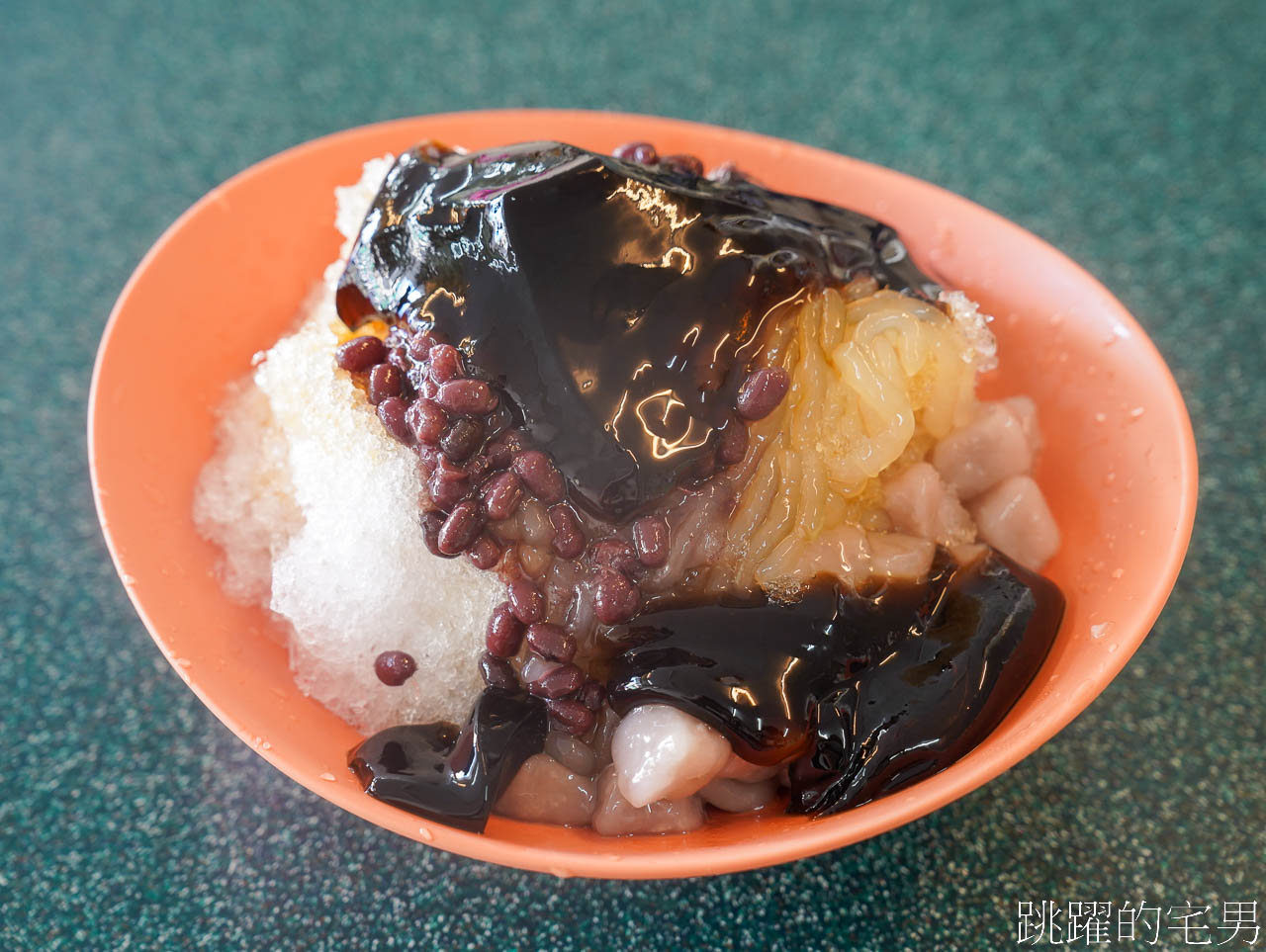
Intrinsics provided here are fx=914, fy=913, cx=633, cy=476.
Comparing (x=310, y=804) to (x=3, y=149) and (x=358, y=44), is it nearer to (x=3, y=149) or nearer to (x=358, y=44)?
(x=3, y=149)

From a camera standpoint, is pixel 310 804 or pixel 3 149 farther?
pixel 3 149

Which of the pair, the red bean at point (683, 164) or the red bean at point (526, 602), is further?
the red bean at point (683, 164)

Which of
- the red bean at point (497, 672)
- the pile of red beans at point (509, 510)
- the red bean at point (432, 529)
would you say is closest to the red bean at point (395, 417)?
the pile of red beans at point (509, 510)

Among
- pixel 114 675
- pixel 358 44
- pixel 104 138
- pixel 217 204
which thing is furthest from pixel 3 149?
pixel 114 675

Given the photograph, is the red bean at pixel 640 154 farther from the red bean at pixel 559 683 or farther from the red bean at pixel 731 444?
the red bean at pixel 559 683

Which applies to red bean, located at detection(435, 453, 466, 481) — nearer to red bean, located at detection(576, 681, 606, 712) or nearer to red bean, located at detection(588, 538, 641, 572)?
red bean, located at detection(588, 538, 641, 572)

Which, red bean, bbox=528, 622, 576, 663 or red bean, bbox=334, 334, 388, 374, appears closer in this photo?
red bean, bbox=528, 622, 576, 663

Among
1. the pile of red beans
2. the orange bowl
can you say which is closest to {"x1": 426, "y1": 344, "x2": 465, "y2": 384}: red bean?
the pile of red beans
